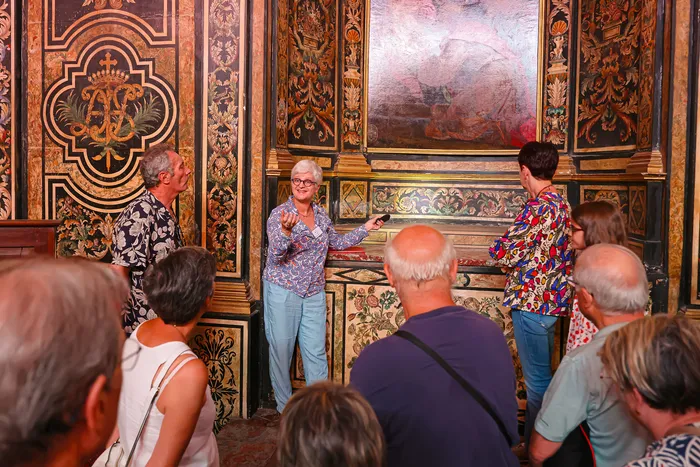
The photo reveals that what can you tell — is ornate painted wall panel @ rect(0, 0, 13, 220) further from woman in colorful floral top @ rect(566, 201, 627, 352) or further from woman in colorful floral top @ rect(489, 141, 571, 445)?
woman in colorful floral top @ rect(566, 201, 627, 352)

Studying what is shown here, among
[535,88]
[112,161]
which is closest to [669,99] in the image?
[535,88]

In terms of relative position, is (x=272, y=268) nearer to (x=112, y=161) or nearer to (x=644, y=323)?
(x=112, y=161)

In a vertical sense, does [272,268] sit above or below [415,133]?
below

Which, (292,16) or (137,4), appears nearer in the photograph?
(137,4)

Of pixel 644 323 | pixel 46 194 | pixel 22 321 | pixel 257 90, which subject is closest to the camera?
pixel 22 321

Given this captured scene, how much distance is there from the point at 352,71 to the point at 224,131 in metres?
1.78

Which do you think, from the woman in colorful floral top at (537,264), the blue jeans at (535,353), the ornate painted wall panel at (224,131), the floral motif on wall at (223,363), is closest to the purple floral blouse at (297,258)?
the ornate painted wall panel at (224,131)

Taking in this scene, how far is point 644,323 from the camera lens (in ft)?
5.46

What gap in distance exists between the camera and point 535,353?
3.78m

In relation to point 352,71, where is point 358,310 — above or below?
below

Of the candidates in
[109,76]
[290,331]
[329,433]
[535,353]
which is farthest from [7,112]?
[329,433]

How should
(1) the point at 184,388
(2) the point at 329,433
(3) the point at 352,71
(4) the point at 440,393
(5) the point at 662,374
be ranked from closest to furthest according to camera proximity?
1. (2) the point at 329,433
2. (5) the point at 662,374
3. (4) the point at 440,393
4. (1) the point at 184,388
5. (3) the point at 352,71

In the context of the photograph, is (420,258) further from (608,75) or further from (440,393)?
(608,75)

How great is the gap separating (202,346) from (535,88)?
3616 mm
